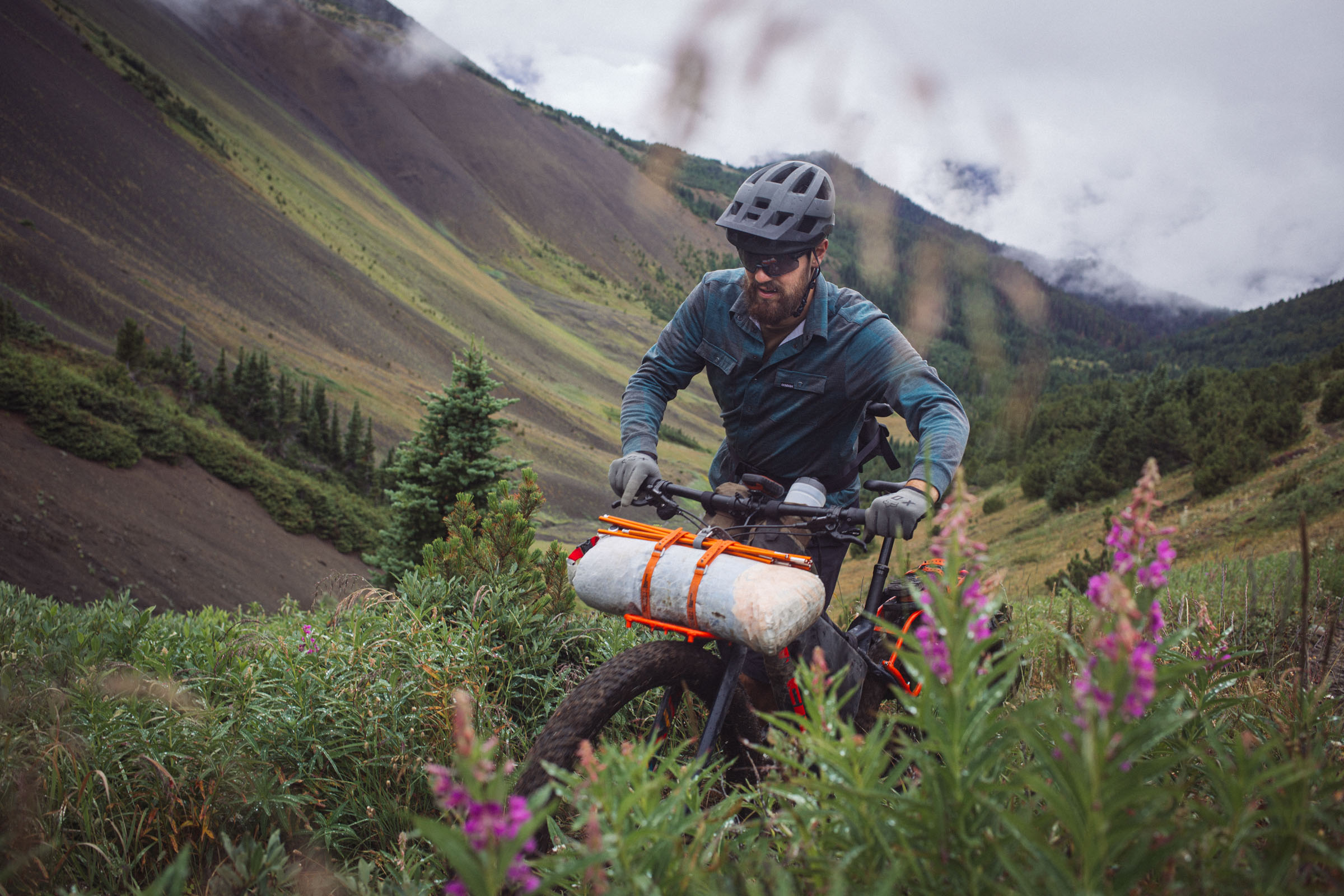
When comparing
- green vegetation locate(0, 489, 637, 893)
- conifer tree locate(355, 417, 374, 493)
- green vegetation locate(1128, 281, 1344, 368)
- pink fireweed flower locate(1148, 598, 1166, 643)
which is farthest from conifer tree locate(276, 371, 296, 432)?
green vegetation locate(1128, 281, 1344, 368)

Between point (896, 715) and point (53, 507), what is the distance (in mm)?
20558

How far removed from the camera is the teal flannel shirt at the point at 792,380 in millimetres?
3369

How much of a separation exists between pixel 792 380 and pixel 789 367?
0.23ft

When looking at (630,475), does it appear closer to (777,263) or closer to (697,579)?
(697,579)

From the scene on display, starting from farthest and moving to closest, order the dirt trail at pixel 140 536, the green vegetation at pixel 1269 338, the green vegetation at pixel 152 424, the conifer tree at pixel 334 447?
the green vegetation at pixel 1269 338 → the conifer tree at pixel 334 447 → the green vegetation at pixel 152 424 → the dirt trail at pixel 140 536

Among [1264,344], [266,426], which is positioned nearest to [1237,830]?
[266,426]

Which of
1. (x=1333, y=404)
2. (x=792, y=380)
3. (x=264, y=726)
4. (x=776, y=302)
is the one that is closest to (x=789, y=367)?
(x=792, y=380)

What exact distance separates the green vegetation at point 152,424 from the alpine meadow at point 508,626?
12 cm

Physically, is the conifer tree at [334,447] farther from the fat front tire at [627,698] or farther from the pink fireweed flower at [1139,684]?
the pink fireweed flower at [1139,684]

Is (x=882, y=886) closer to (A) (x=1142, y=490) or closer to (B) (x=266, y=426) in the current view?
(A) (x=1142, y=490)

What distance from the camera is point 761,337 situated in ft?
11.7

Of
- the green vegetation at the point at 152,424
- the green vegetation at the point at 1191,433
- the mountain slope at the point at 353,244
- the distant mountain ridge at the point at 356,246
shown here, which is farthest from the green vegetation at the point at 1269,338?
the green vegetation at the point at 152,424

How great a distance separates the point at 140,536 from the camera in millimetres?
17219

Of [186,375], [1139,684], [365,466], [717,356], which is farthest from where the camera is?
[365,466]
